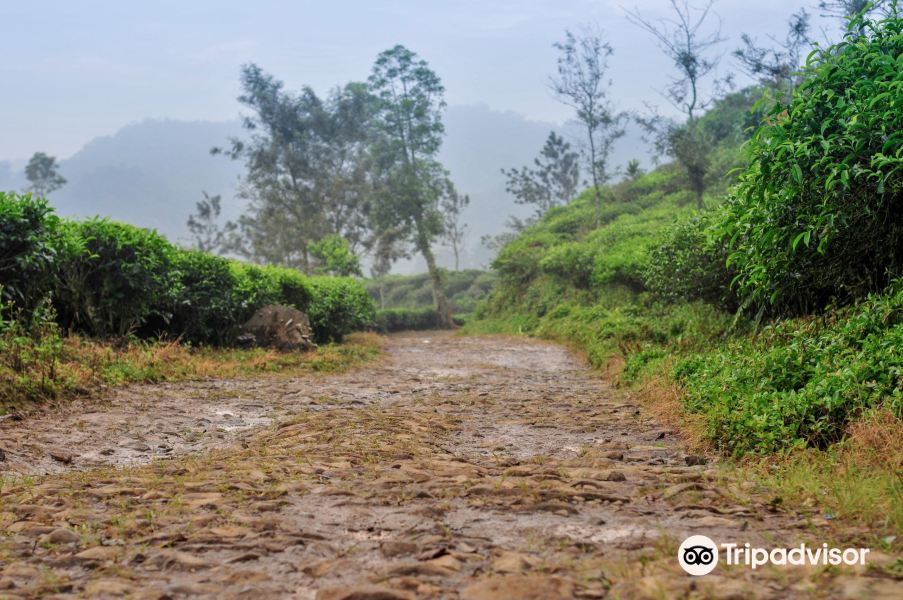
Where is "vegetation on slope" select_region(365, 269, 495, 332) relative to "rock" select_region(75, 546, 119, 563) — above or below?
above

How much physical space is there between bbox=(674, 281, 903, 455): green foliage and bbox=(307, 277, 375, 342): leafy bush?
1242 cm

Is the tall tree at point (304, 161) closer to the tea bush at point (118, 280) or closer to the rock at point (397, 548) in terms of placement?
the tea bush at point (118, 280)

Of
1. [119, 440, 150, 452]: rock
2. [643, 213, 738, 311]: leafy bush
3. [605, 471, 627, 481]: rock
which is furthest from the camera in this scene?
[643, 213, 738, 311]: leafy bush

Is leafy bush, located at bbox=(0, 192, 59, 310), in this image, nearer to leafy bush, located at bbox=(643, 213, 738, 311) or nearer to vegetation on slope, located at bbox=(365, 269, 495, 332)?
leafy bush, located at bbox=(643, 213, 738, 311)

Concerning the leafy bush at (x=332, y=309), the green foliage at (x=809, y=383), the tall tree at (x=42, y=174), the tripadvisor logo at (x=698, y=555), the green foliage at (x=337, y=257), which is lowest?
the tripadvisor logo at (x=698, y=555)

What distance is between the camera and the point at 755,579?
8.38 ft

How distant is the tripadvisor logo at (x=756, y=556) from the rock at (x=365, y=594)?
3.62ft

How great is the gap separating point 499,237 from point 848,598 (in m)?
60.3

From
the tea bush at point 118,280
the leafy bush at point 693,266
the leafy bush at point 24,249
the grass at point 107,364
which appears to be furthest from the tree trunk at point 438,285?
the leafy bush at point 24,249

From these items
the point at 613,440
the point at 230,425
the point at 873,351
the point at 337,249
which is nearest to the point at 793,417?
the point at 873,351

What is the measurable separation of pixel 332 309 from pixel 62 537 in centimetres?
1575

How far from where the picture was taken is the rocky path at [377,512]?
103 inches

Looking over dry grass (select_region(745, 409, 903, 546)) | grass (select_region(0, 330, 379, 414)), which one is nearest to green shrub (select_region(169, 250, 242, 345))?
grass (select_region(0, 330, 379, 414))

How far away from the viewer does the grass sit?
7.03m
